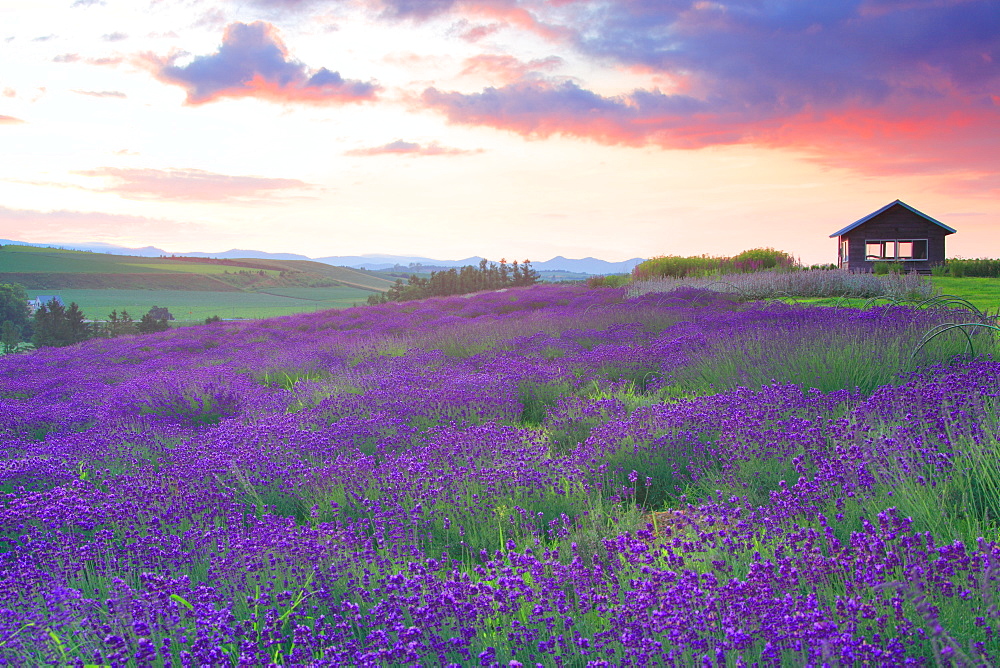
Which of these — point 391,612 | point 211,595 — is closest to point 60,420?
point 211,595

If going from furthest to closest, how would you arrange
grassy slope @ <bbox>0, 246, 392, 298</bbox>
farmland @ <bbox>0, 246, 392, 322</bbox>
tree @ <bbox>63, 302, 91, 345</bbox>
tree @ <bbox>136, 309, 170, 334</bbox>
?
1. grassy slope @ <bbox>0, 246, 392, 298</bbox>
2. farmland @ <bbox>0, 246, 392, 322</bbox>
3. tree @ <bbox>136, 309, 170, 334</bbox>
4. tree @ <bbox>63, 302, 91, 345</bbox>

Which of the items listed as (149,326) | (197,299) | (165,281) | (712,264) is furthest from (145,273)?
(712,264)

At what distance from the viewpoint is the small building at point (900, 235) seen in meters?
26.8

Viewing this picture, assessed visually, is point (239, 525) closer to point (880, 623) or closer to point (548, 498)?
point (548, 498)

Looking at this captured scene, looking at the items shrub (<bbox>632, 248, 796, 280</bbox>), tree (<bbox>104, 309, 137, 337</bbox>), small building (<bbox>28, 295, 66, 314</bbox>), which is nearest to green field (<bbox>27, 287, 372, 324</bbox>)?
small building (<bbox>28, 295, 66, 314</bbox>)

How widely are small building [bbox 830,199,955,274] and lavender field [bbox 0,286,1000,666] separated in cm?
2372

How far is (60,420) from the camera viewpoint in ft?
19.7

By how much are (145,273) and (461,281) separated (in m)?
43.9

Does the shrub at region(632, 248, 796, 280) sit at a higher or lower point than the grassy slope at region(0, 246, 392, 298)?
lower

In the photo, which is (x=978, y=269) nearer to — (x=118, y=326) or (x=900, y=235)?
(x=900, y=235)

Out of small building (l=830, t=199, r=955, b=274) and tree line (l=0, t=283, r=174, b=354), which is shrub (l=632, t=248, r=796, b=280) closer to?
small building (l=830, t=199, r=955, b=274)

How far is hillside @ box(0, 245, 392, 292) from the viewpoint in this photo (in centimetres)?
5381

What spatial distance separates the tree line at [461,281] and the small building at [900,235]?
53.2 ft

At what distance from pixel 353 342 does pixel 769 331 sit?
6881mm
